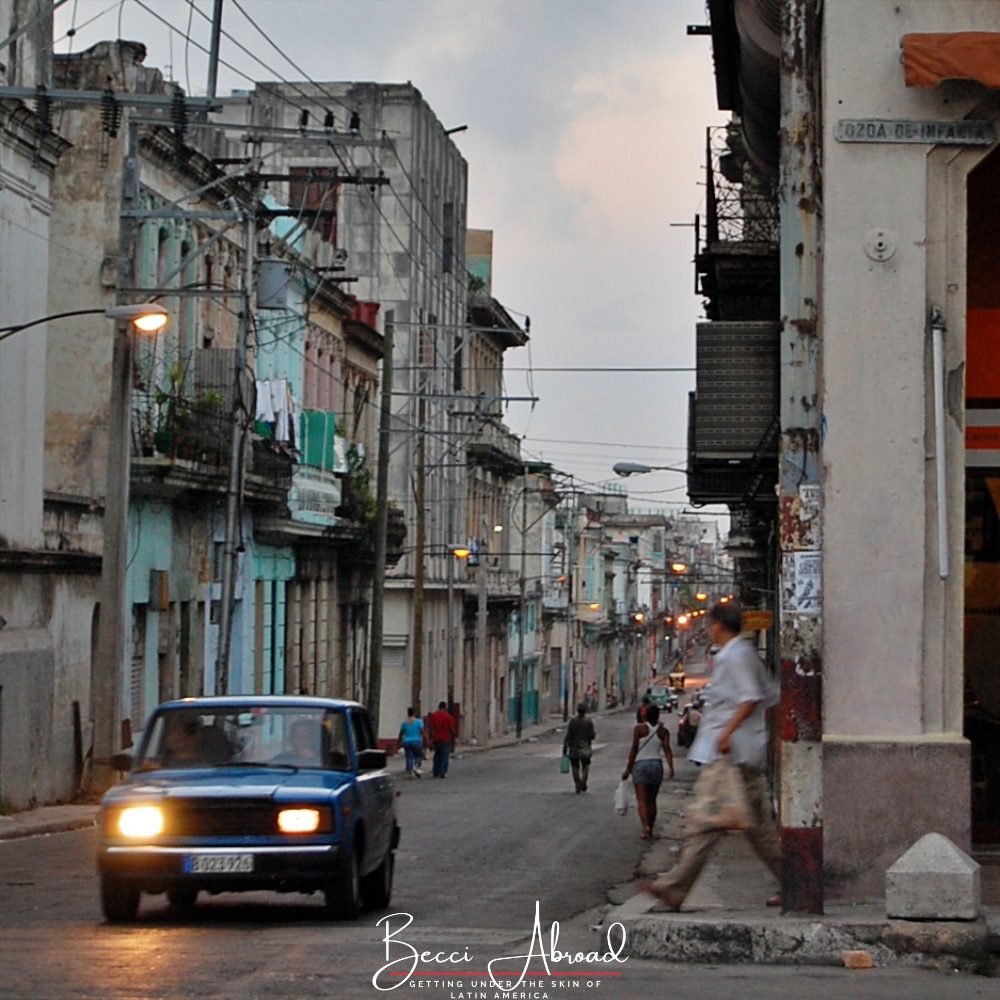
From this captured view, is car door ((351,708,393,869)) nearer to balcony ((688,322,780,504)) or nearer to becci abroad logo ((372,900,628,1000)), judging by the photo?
becci abroad logo ((372,900,628,1000))

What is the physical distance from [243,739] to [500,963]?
407cm

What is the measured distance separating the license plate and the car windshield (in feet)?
3.44

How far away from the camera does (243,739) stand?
48.9 feet

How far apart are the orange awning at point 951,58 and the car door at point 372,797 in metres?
6.12

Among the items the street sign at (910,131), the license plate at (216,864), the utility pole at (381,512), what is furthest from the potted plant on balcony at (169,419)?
the street sign at (910,131)

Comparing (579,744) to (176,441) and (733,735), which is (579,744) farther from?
(733,735)

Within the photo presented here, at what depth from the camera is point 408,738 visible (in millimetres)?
45719

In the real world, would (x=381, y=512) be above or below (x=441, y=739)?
above

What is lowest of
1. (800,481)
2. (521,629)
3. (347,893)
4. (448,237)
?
(347,893)

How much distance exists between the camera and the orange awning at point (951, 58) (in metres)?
12.4

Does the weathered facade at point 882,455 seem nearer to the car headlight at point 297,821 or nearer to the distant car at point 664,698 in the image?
the car headlight at point 297,821

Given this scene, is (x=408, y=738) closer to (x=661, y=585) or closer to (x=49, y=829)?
(x=49, y=829)

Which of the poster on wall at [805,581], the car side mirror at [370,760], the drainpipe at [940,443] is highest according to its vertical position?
the drainpipe at [940,443]

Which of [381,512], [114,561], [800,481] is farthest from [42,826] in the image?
[381,512]
